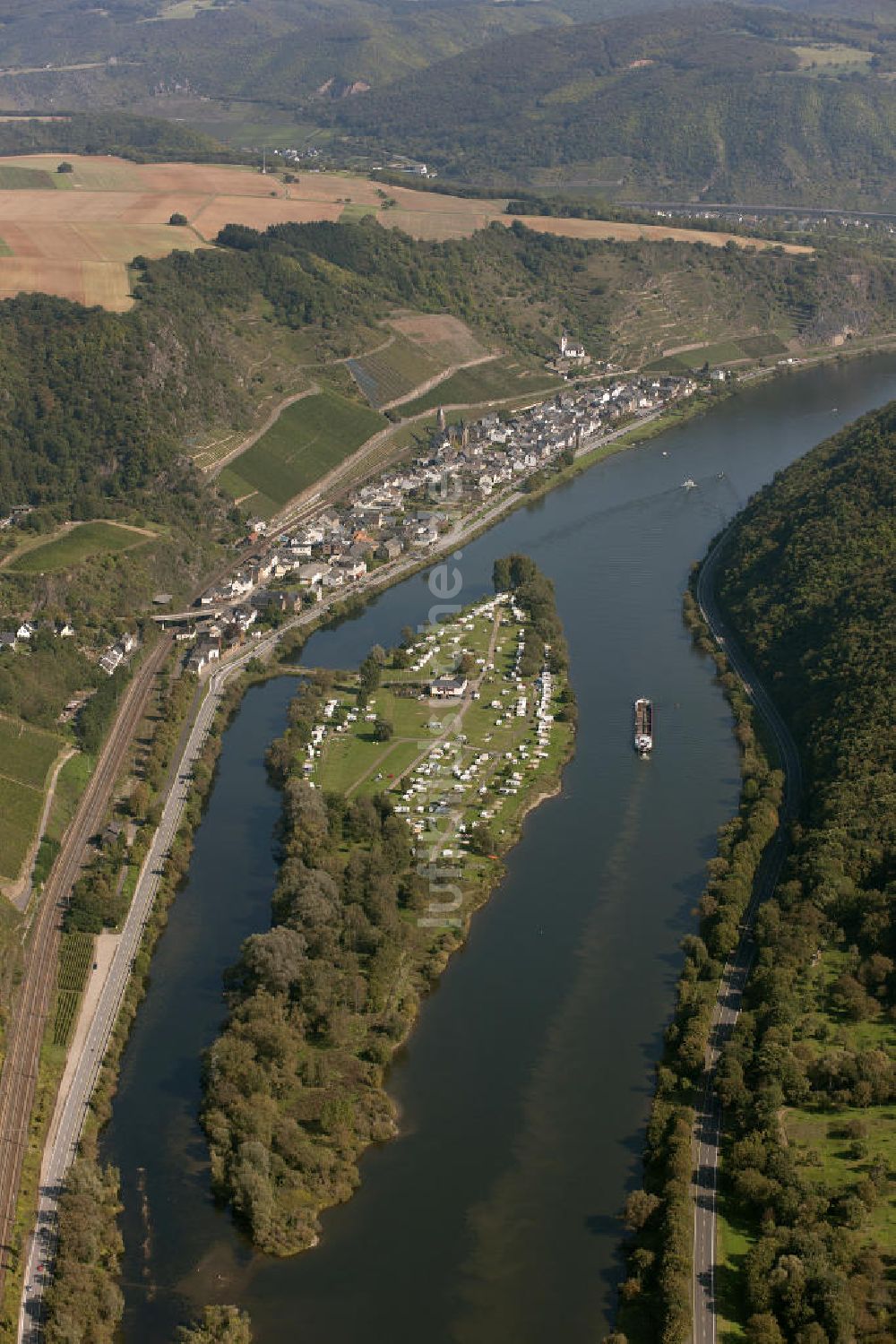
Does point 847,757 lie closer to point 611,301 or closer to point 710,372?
point 710,372

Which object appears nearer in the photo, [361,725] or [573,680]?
[361,725]

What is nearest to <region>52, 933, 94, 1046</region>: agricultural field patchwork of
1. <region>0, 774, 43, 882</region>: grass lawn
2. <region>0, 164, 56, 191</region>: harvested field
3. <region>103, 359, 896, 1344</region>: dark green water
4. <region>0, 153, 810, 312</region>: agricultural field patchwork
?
<region>103, 359, 896, 1344</region>: dark green water

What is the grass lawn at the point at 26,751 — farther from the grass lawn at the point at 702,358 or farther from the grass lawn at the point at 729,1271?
the grass lawn at the point at 702,358

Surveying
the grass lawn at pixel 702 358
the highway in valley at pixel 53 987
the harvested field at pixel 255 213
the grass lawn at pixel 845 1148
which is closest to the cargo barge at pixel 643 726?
the highway in valley at pixel 53 987

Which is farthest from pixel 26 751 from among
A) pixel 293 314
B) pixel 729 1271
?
pixel 293 314

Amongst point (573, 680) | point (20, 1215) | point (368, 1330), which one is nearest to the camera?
point (368, 1330)

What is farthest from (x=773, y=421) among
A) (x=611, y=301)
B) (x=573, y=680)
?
(x=573, y=680)

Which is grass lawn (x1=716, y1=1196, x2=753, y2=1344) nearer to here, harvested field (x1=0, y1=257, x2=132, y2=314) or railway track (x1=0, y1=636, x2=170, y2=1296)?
railway track (x1=0, y1=636, x2=170, y2=1296)
